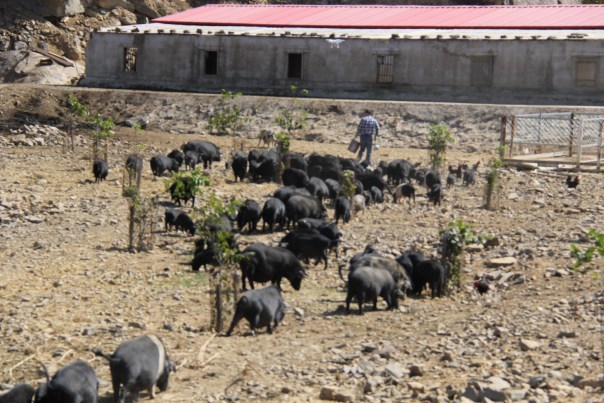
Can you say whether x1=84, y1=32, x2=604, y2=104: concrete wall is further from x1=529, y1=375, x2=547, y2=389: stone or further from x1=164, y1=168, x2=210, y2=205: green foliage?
x1=529, y1=375, x2=547, y2=389: stone

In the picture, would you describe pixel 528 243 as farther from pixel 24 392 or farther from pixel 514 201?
pixel 24 392

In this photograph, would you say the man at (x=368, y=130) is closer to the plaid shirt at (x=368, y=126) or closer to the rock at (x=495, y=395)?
the plaid shirt at (x=368, y=126)

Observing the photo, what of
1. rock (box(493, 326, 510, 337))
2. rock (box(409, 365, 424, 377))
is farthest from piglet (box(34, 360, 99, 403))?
rock (box(493, 326, 510, 337))

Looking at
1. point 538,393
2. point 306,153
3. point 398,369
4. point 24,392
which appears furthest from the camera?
point 306,153

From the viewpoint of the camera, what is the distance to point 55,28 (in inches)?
1925

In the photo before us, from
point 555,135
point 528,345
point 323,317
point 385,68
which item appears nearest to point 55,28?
point 385,68

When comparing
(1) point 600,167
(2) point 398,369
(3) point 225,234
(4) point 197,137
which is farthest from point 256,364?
(4) point 197,137

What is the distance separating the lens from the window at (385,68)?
39.0 m

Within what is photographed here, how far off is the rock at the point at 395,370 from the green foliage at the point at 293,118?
19.1 metres

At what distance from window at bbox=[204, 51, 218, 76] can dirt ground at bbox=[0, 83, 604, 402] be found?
739 inches

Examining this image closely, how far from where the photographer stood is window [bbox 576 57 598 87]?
3672 cm

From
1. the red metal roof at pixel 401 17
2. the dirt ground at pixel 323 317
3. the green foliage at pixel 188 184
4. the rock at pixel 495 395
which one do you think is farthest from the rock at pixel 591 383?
the red metal roof at pixel 401 17

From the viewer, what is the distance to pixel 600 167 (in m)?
28.3

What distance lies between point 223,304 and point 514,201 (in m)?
12.1
